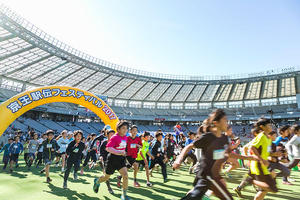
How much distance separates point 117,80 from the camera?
42.6 meters

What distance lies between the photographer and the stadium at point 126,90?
28.9m

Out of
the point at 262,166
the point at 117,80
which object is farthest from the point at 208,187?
the point at 117,80

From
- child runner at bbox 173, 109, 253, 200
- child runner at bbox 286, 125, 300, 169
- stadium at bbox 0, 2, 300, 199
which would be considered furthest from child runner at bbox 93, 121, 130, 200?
stadium at bbox 0, 2, 300, 199

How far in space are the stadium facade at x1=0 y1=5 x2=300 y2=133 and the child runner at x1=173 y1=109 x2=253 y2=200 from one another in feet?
92.8

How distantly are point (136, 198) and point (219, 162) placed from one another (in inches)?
119

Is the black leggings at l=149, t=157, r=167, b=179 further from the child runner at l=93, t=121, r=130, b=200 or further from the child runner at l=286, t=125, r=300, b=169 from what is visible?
the child runner at l=286, t=125, r=300, b=169

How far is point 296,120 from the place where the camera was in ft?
141

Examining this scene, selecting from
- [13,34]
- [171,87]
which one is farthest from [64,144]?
[171,87]

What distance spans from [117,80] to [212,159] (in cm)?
4114

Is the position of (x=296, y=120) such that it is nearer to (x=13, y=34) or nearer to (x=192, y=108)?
(x=192, y=108)

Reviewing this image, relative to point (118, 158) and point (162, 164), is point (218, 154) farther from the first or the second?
point (162, 164)

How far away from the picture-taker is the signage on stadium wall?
364 inches

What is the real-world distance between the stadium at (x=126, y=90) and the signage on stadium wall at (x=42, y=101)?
1491cm

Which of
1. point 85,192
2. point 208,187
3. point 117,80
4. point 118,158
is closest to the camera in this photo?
point 208,187
